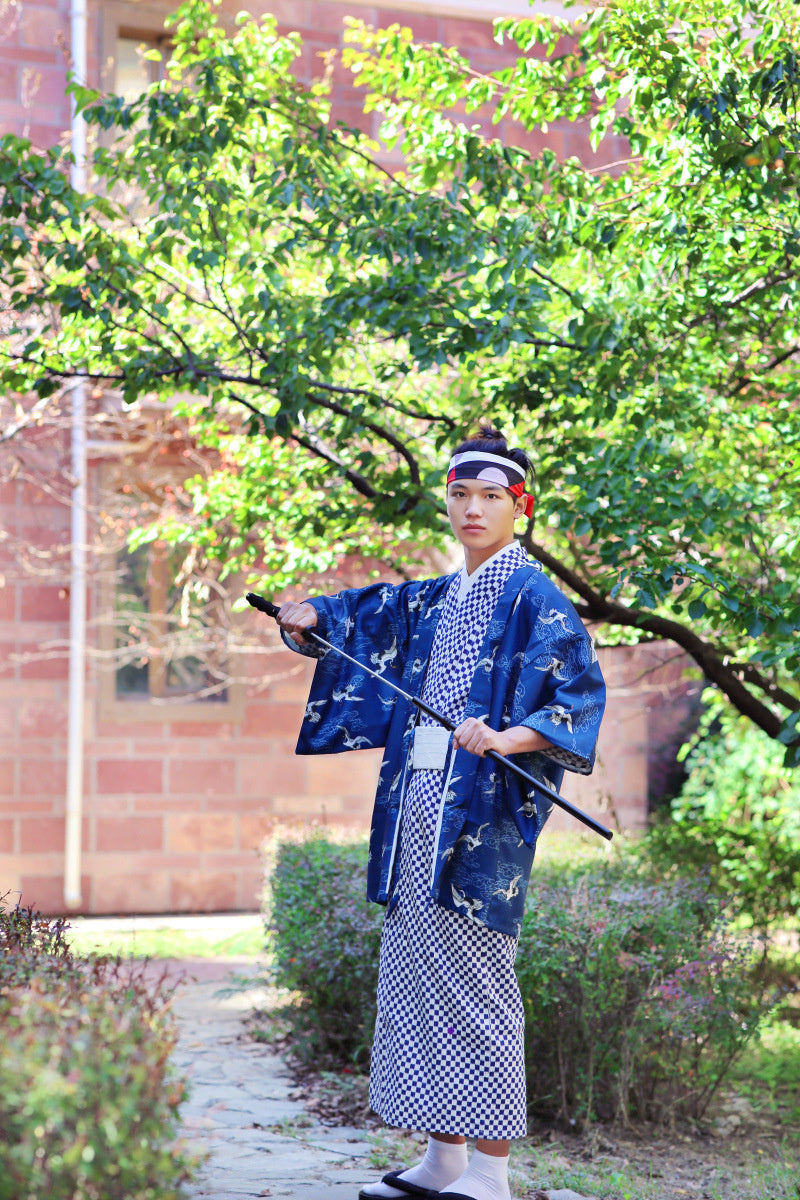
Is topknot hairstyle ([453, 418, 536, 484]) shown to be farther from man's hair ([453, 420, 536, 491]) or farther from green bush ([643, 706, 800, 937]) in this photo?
green bush ([643, 706, 800, 937])

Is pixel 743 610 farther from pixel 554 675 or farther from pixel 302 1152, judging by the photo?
pixel 302 1152

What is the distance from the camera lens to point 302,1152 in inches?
134

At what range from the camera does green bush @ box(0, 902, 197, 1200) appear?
131cm

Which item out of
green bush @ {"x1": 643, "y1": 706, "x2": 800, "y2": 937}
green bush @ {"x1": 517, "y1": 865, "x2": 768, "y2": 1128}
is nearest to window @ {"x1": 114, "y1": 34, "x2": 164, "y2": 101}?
green bush @ {"x1": 643, "y1": 706, "x2": 800, "y2": 937}

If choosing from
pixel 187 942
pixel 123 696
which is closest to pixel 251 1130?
pixel 187 942

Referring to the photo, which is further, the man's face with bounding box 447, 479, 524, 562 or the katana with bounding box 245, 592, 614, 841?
the man's face with bounding box 447, 479, 524, 562

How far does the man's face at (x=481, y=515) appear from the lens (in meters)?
2.92

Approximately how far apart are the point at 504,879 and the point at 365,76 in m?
3.48

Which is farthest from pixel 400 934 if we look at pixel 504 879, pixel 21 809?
pixel 21 809

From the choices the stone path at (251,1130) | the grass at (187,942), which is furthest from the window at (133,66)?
the stone path at (251,1130)

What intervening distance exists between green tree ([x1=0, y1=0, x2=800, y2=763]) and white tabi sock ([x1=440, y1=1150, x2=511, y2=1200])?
123 cm

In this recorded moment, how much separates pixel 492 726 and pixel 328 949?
179cm

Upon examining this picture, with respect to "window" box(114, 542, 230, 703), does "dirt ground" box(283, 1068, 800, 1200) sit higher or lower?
lower

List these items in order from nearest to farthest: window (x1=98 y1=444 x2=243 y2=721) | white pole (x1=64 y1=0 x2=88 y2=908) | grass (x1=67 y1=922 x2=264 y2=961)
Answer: grass (x1=67 y1=922 x2=264 y2=961) < white pole (x1=64 y1=0 x2=88 y2=908) < window (x1=98 y1=444 x2=243 y2=721)
